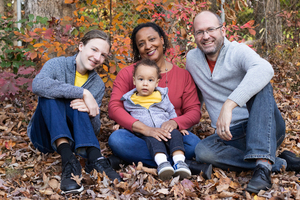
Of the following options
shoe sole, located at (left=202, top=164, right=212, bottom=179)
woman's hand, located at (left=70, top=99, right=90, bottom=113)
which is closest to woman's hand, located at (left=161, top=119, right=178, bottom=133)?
shoe sole, located at (left=202, top=164, right=212, bottom=179)

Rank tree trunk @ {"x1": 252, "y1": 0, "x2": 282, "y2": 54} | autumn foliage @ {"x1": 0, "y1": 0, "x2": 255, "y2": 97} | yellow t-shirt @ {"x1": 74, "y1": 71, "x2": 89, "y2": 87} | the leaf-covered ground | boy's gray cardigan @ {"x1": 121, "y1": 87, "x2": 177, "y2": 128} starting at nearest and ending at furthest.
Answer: the leaf-covered ground < boy's gray cardigan @ {"x1": 121, "y1": 87, "x2": 177, "y2": 128} < yellow t-shirt @ {"x1": 74, "y1": 71, "x2": 89, "y2": 87} < autumn foliage @ {"x1": 0, "y1": 0, "x2": 255, "y2": 97} < tree trunk @ {"x1": 252, "y1": 0, "x2": 282, "y2": 54}

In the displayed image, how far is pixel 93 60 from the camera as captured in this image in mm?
2955

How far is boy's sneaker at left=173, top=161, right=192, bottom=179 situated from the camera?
244 centimetres

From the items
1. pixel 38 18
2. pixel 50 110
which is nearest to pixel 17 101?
pixel 38 18

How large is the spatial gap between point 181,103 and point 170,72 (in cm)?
38

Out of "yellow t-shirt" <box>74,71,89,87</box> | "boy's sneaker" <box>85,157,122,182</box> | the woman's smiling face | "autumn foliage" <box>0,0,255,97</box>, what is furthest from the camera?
"autumn foliage" <box>0,0,255,97</box>

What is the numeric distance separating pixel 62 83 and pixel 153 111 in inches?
37.8

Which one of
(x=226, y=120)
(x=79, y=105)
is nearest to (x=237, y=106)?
(x=226, y=120)

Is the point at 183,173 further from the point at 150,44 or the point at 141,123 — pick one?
the point at 150,44

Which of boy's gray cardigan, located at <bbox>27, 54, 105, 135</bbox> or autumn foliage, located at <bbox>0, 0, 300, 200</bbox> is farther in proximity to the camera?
boy's gray cardigan, located at <bbox>27, 54, 105, 135</bbox>

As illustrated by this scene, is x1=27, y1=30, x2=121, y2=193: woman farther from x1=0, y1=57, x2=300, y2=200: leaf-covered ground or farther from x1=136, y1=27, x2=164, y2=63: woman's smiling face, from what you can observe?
x1=136, y1=27, x2=164, y2=63: woman's smiling face

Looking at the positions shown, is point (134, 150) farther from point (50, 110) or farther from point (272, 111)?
point (272, 111)

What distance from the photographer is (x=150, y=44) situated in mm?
3271

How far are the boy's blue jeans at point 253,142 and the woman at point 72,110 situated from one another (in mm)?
934
